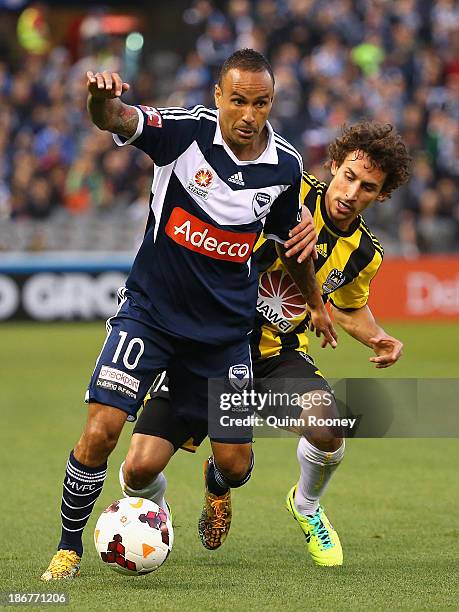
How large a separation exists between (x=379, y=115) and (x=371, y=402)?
14.2 metres

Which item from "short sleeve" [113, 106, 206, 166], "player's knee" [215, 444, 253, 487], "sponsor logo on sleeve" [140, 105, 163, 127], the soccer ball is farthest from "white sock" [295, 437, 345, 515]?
"sponsor logo on sleeve" [140, 105, 163, 127]

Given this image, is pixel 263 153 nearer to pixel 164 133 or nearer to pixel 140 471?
pixel 164 133

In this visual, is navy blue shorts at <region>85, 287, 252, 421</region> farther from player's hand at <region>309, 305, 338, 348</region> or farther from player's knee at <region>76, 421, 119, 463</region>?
player's hand at <region>309, 305, 338, 348</region>

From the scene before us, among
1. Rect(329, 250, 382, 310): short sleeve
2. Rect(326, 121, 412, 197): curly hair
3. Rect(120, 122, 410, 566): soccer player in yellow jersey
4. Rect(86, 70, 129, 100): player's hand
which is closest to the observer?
Rect(86, 70, 129, 100): player's hand

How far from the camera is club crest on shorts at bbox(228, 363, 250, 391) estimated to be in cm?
595

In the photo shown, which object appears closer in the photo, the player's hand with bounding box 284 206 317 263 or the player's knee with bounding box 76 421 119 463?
the player's knee with bounding box 76 421 119 463

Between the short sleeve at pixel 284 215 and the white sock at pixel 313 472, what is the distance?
112 centimetres

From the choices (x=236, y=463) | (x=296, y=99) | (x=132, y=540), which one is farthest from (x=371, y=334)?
(x=296, y=99)

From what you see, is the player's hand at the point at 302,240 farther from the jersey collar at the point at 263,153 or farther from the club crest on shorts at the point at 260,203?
the jersey collar at the point at 263,153

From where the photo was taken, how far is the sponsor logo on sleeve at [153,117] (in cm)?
548

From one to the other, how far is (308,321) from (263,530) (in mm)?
1255

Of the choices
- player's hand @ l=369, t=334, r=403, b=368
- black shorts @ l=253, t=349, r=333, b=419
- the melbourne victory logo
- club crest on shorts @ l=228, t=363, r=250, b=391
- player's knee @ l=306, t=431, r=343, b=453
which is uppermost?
the melbourne victory logo

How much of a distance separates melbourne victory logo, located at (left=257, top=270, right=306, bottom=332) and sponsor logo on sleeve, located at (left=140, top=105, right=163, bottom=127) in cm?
129

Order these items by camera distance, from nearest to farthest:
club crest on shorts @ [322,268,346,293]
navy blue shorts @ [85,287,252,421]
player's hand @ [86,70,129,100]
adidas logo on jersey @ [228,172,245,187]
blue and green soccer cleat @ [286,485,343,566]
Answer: player's hand @ [86,70,129,100] < navy blue shorts @ [85,287,252,421] < adidas logo on jersey @ [228,172,245,187] < blue and green soccer cleat @ [286,485,343,566] < club crest on shorts @ [322,268,346,293]
